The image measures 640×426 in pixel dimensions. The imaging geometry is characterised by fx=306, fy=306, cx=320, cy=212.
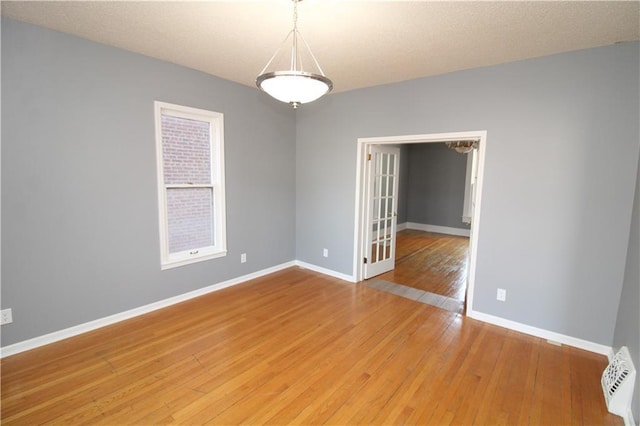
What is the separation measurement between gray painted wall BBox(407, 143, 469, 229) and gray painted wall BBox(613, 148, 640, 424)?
5.71 metres

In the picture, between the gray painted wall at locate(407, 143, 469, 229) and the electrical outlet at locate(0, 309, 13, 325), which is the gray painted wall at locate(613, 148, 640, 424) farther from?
the gray painted wall at locate(407, 143, 469, 229)

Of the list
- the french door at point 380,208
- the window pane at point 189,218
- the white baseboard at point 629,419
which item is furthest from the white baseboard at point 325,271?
the white baseboard at point 629,419

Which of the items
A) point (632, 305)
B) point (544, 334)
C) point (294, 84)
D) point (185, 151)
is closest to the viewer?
point (294, 84)

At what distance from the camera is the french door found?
14.4ft

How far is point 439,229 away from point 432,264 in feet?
11.0

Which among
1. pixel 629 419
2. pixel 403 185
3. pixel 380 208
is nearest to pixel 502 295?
pixel 629 419

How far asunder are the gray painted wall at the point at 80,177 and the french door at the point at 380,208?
2188 mm

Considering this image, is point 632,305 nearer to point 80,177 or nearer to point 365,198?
point 365,198

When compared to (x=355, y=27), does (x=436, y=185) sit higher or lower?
Result: lower

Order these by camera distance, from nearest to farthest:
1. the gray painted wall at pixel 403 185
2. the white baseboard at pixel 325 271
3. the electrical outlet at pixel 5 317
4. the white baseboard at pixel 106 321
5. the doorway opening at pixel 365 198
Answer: the electrical outlet at pixel 5 317 < the white baseboard at pixel 106 321 < the doorway opening at pixel 365 198 < the white baseboard at pixel 325 271 < the gray painted wall at pixel 403 185

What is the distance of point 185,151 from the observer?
3617 mm

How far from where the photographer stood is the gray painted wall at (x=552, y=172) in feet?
8.51

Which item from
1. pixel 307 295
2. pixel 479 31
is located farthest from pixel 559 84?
pixel 307 295

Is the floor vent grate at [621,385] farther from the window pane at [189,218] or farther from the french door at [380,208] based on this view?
the window pane at [189,218]
